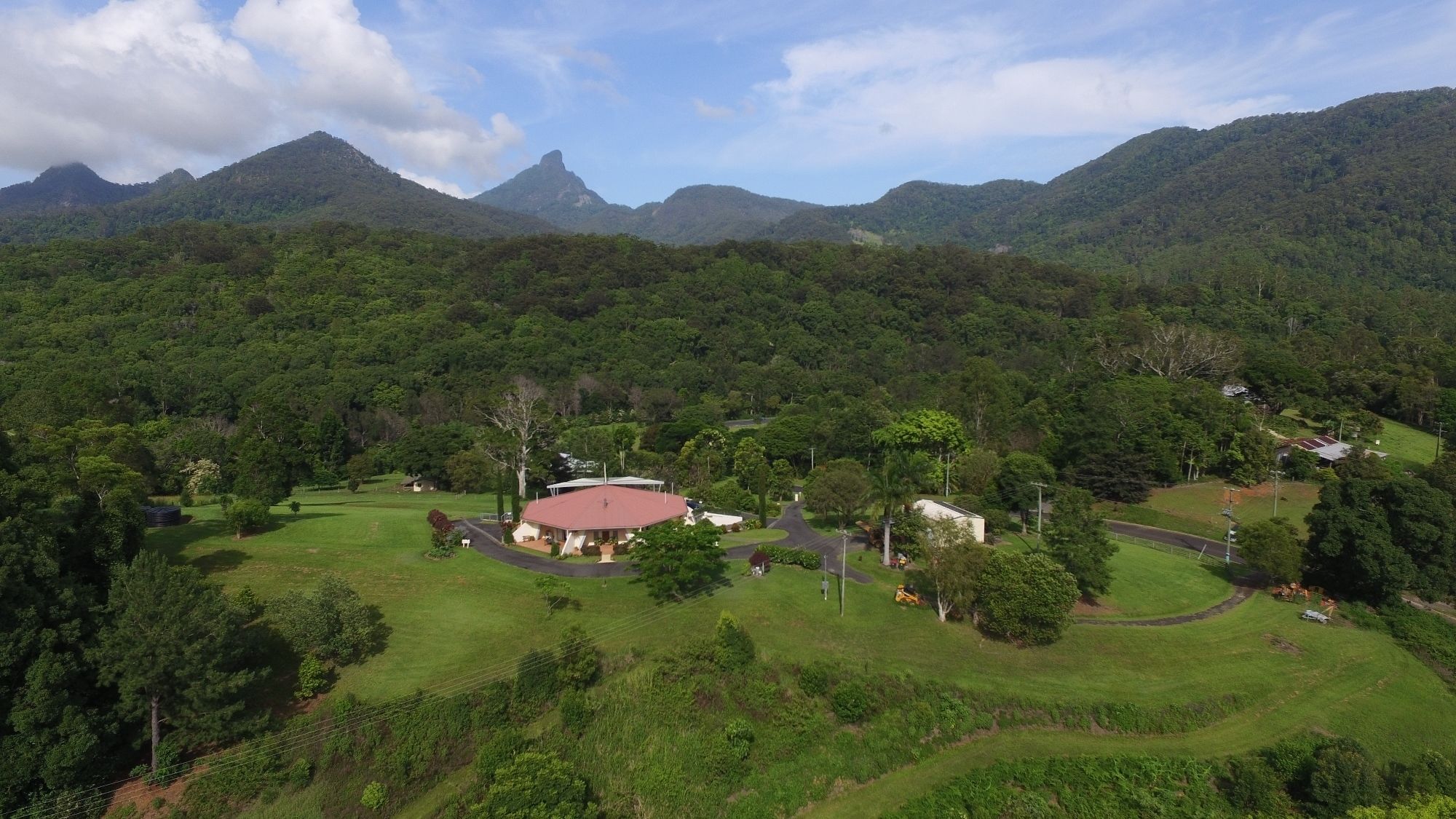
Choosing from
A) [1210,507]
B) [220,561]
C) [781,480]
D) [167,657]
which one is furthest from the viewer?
[781,480]

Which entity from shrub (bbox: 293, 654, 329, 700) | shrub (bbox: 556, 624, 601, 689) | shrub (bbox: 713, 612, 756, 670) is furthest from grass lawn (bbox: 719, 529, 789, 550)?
shrub (bbox: 293, 654, 329, 700)

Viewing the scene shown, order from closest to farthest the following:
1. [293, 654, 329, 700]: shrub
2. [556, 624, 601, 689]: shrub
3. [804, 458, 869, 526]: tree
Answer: [293, 654, 329, 700]: shrub
[556, 624, 601, 689]: shrub
[804, 458, 869, 526]: tree

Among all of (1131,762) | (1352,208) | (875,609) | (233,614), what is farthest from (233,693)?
(1352,208)

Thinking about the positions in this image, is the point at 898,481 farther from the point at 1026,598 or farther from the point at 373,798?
the point at 373,798

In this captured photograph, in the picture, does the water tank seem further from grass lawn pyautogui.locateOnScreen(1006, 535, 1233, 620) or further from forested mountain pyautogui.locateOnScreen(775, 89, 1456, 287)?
forested mountain pyautogui.locateOnScreen(775, 89, 1456, 287)

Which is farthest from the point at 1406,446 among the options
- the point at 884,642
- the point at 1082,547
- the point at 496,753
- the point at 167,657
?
the point at 167,657

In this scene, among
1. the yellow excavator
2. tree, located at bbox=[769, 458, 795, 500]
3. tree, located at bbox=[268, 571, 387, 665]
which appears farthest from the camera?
tree, located at bbox=[769, 458, 795, 500]
